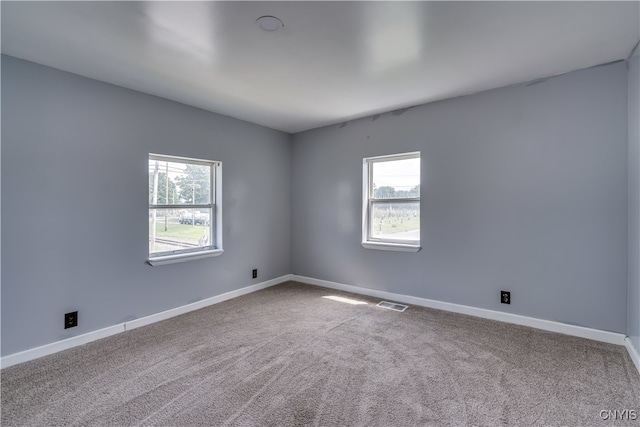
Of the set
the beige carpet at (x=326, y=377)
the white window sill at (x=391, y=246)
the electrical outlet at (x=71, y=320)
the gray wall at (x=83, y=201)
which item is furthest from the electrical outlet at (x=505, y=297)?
the electrical outlet at (x=71, y=320)

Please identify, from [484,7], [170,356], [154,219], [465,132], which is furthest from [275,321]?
[484,7]

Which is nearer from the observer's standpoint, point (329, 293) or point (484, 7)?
point (484, 7)

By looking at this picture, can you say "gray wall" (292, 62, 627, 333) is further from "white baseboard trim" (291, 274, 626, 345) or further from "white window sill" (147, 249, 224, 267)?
"white window sill" (147, 249, 224, 267)

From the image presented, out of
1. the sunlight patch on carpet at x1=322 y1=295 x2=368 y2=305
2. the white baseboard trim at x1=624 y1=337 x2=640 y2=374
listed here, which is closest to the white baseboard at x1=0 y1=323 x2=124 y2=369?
the sunlight patch on carpet at x1=322 y1=295 x2=368 y2=305

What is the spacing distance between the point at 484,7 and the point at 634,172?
70.0 inches

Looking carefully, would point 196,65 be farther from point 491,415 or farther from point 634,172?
point 634,172

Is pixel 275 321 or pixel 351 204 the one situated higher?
pixel 351 204

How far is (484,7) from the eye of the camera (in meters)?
1.76

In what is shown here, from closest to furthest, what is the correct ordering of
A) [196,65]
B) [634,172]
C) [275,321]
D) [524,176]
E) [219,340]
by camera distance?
[634,172]
[196,65]
[219,340]
[524,176]
[275,321]

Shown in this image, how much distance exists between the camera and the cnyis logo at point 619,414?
5.50ft

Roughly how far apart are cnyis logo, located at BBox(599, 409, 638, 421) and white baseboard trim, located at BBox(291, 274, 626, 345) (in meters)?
1.00

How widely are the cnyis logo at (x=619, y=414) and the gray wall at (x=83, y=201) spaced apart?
141 inches

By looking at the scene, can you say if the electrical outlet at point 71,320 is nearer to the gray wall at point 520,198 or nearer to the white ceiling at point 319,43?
the white ceiling at point 319,43

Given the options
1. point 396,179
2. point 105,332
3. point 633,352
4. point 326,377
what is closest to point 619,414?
point 633,352
